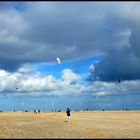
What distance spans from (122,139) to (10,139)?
1050cm

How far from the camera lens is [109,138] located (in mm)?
37844

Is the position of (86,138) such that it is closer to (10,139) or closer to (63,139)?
(63,139)

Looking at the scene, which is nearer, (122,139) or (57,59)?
(122,139)

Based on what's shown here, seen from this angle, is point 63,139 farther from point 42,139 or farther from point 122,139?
point 122,139

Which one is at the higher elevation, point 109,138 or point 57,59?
point 57,59

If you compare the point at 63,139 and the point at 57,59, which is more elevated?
the point at 57,59

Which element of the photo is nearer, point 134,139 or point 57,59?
point 134,139

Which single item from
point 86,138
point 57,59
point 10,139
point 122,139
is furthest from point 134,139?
point 57,59

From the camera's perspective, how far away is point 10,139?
1436 inches

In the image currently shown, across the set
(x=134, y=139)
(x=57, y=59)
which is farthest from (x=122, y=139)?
(x=57, y=59)

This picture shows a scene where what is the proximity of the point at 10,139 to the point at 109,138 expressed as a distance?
9525 millimetres

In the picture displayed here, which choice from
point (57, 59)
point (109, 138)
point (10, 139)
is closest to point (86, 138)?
point (109, 138)

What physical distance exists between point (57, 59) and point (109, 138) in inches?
746

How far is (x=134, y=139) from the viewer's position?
119 ft
